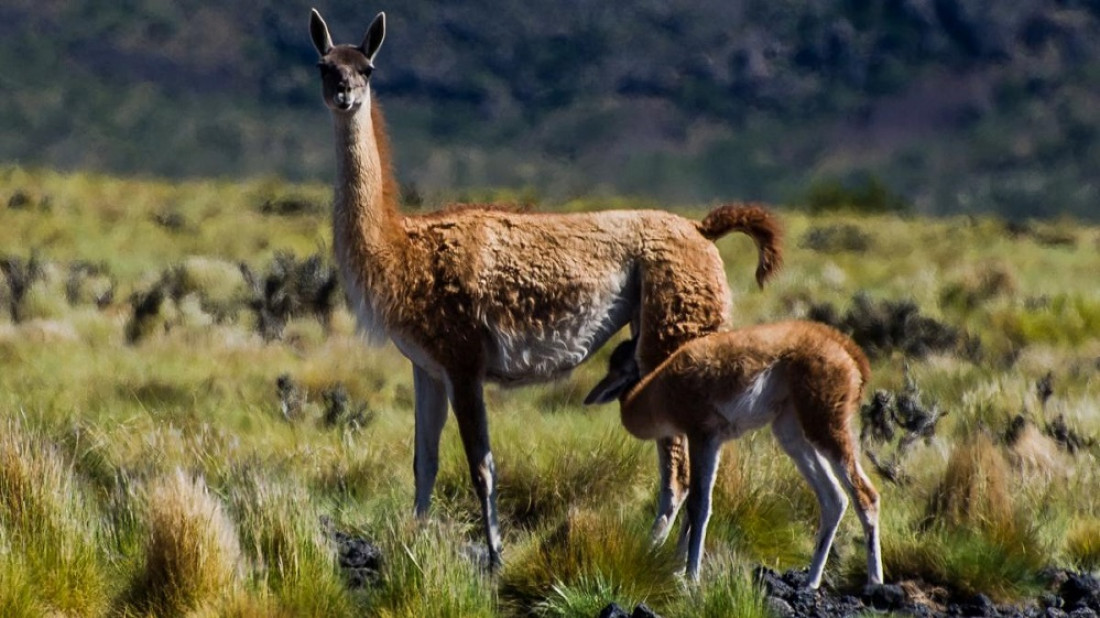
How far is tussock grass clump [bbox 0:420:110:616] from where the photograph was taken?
805 cm

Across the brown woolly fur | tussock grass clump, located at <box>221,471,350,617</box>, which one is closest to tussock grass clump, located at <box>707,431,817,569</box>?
the brown woolly fur

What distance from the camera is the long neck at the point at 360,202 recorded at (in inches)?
381

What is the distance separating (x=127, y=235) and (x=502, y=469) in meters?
23.0

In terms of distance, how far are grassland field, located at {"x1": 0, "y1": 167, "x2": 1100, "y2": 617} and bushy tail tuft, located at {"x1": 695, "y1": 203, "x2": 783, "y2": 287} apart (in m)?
1.05

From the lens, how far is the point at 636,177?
7052 inches

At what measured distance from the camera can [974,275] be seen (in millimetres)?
27438

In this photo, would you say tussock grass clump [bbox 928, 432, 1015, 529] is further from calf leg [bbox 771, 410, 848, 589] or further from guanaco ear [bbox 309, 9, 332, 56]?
guanaco ear [bbox 309, 9, 332, 56]

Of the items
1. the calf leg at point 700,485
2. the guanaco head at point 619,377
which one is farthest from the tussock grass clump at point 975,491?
the guanaco head at point 619,377

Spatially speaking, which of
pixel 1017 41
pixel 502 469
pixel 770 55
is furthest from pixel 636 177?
pixel 502 469

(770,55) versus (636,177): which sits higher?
(770,55)

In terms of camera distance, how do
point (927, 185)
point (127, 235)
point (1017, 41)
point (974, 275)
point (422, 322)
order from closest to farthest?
1. point (422, 322)
2. point (974, 275)
3. point (127, 235)
4. point (927, 185)
5. point (1017, 41)

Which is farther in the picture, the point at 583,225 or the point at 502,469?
the point at 502,469

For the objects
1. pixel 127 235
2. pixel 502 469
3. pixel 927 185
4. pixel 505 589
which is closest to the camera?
pixel 505 589

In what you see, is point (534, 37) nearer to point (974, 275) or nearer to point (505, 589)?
point (974, 275)
